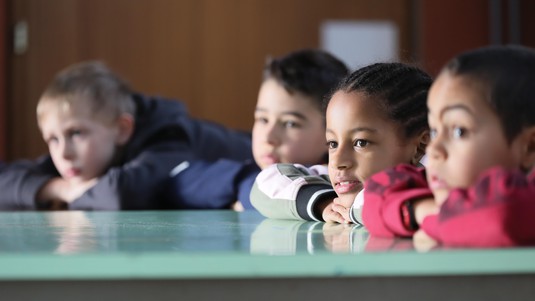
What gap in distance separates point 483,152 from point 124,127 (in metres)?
1.75

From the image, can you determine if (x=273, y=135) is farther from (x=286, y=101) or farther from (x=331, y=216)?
(x=331, y=216)

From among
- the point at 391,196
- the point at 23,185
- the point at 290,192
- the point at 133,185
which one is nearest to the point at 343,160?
the point at 290,192

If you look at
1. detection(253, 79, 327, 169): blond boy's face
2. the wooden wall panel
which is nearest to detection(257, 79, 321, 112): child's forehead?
detection(253, 79, 327, 169): blond boy's face

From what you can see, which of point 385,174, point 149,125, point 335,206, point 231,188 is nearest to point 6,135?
point 149,125

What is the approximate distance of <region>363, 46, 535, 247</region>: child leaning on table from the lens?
30.1 inches

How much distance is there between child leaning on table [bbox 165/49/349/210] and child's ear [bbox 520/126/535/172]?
113 centimetres

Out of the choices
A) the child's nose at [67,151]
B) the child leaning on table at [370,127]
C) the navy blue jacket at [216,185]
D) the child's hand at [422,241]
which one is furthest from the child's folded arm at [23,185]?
the child's hand at [422,241]

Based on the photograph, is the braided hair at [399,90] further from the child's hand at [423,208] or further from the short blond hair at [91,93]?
the short blond hair at [91,93]

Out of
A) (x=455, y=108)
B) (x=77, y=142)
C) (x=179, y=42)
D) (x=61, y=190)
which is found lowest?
(x=61, y=190)

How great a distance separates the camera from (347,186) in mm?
1226

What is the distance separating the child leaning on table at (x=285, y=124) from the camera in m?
2.00

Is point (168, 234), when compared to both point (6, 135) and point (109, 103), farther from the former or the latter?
point (6, 135)

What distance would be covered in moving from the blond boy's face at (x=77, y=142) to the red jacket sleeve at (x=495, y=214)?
164 centimetres

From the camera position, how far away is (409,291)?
73 cm
